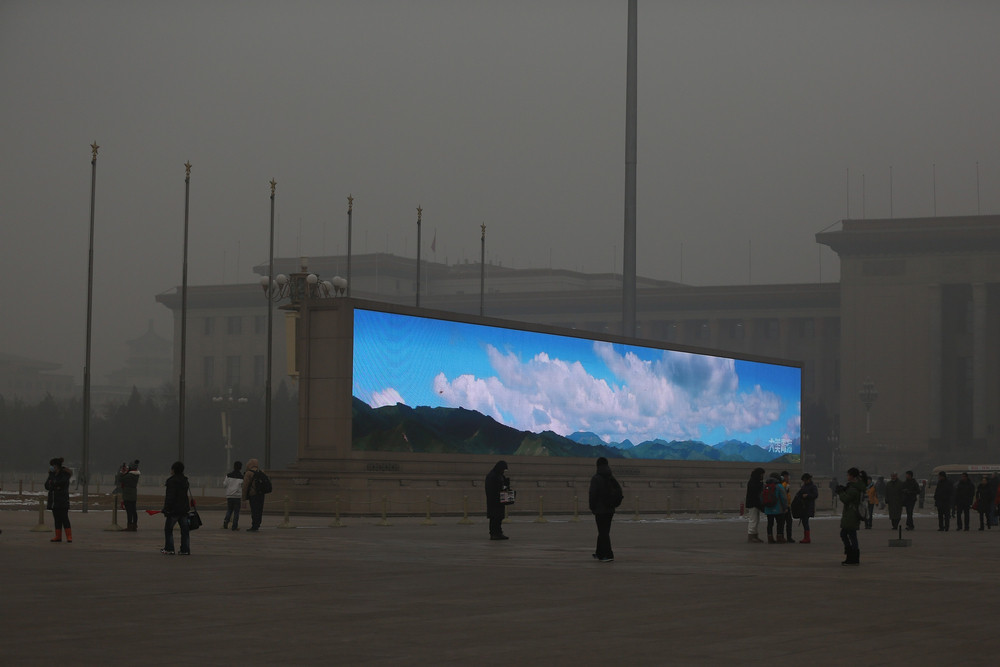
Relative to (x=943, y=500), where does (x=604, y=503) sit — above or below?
above

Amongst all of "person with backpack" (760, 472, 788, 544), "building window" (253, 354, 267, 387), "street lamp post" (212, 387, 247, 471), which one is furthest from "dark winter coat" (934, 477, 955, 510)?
"building window" (253, 354, 267, 387)

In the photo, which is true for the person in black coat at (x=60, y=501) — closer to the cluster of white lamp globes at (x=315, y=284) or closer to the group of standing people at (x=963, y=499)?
the group of standing people at (x=963, y=499)

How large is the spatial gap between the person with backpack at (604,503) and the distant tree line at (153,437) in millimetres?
89536

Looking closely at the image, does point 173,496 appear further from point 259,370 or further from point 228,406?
point 259,370

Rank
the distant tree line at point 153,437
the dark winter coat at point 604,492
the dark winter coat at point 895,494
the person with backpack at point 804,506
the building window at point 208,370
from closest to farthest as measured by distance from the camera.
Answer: the dark winter coat at point 604,492 → the person with backpack at point 804,506 → the dark winter coat at point 895,494 → the distant tree line at point 153,437 → the building window at point 208,370

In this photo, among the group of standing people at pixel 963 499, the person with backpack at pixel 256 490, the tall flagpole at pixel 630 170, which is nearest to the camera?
the person with backpack at pixel 256 490

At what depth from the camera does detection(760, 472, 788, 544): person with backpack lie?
99.9 feet

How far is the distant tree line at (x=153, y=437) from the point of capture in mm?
113125

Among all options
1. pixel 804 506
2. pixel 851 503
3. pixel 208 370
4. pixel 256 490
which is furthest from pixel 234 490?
pixel 208 370

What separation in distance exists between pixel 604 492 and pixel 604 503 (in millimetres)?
229

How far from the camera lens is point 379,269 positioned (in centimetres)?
17400

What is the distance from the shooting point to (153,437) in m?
115

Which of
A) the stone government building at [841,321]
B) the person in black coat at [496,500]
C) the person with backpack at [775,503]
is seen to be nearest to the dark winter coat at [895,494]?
the person with backpack at [775,503]

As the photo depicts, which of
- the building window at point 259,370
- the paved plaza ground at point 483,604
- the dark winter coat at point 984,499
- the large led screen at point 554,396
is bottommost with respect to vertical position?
the paved plaza ground at point 483,604
